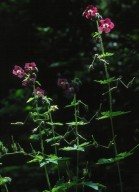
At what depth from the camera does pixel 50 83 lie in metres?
6.77

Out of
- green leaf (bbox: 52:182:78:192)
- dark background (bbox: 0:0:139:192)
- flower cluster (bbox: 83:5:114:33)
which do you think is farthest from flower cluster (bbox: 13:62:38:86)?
dark background (bbox: 0:0:139:192)

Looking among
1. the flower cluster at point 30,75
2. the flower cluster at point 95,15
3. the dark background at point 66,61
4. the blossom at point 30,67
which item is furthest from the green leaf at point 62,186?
the dark background at point 66,61

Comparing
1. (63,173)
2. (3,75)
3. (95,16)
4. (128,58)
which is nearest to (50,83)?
(3,75)

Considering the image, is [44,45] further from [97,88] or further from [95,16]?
[95,16]

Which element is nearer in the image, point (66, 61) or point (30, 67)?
point (30, 67)

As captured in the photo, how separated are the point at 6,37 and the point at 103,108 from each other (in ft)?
10.2

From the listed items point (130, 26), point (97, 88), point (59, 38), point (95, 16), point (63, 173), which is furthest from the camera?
point (59, 38)

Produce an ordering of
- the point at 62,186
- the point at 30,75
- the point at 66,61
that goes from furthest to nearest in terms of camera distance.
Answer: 1. the point at 66,61
2. the point at 30,75
3. the point at 62,186

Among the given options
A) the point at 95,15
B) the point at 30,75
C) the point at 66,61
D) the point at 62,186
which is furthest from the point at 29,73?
the point at 66,61

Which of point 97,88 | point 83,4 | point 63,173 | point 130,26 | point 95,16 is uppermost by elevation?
point 83,4

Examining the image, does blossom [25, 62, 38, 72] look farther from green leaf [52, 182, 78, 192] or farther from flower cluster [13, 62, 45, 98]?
green leaf [52, 182, 78, 192]

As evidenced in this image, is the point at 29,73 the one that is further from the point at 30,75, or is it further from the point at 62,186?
the point at 62,186

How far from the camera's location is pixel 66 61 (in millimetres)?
6613

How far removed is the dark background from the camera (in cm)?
475
